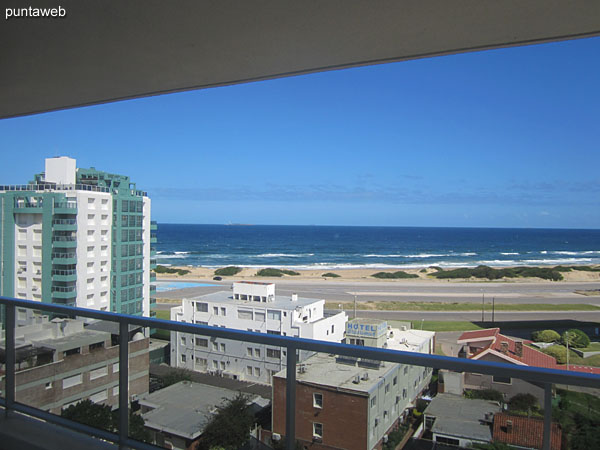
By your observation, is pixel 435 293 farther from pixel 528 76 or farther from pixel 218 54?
pixel 528 76

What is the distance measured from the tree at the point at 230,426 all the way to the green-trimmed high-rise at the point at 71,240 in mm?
11884

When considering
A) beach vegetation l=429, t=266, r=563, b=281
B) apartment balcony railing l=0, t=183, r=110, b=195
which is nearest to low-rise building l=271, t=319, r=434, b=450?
apartment balcony railing l=0, t=183, r=110, b=195

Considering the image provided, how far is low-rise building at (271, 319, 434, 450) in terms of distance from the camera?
3.39ft

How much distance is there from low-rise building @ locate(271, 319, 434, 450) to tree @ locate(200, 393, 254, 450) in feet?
0.35

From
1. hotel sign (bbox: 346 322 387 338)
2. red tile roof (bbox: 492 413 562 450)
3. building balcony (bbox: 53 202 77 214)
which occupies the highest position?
building balcony (bbox: 53 202 77 214)

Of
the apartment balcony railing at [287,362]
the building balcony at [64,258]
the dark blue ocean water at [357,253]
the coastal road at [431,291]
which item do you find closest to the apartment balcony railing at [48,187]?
the building balcony at [64,258]

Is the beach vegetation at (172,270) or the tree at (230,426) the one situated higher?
the tree at (230,426)

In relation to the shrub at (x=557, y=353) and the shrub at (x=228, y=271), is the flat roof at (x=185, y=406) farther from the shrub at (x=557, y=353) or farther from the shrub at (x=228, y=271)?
the shrub at (x=228, y=271)

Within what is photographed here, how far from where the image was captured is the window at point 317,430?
3.72 feet

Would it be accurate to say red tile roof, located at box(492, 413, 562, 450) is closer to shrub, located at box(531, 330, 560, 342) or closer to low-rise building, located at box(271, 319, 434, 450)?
low-rise building, located at box(271, 319, 434, 450)

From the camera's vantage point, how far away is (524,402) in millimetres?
915

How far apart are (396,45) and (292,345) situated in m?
1.25

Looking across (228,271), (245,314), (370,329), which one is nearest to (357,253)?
(228,271)

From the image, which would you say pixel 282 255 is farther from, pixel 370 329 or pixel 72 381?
pixel 72 381
